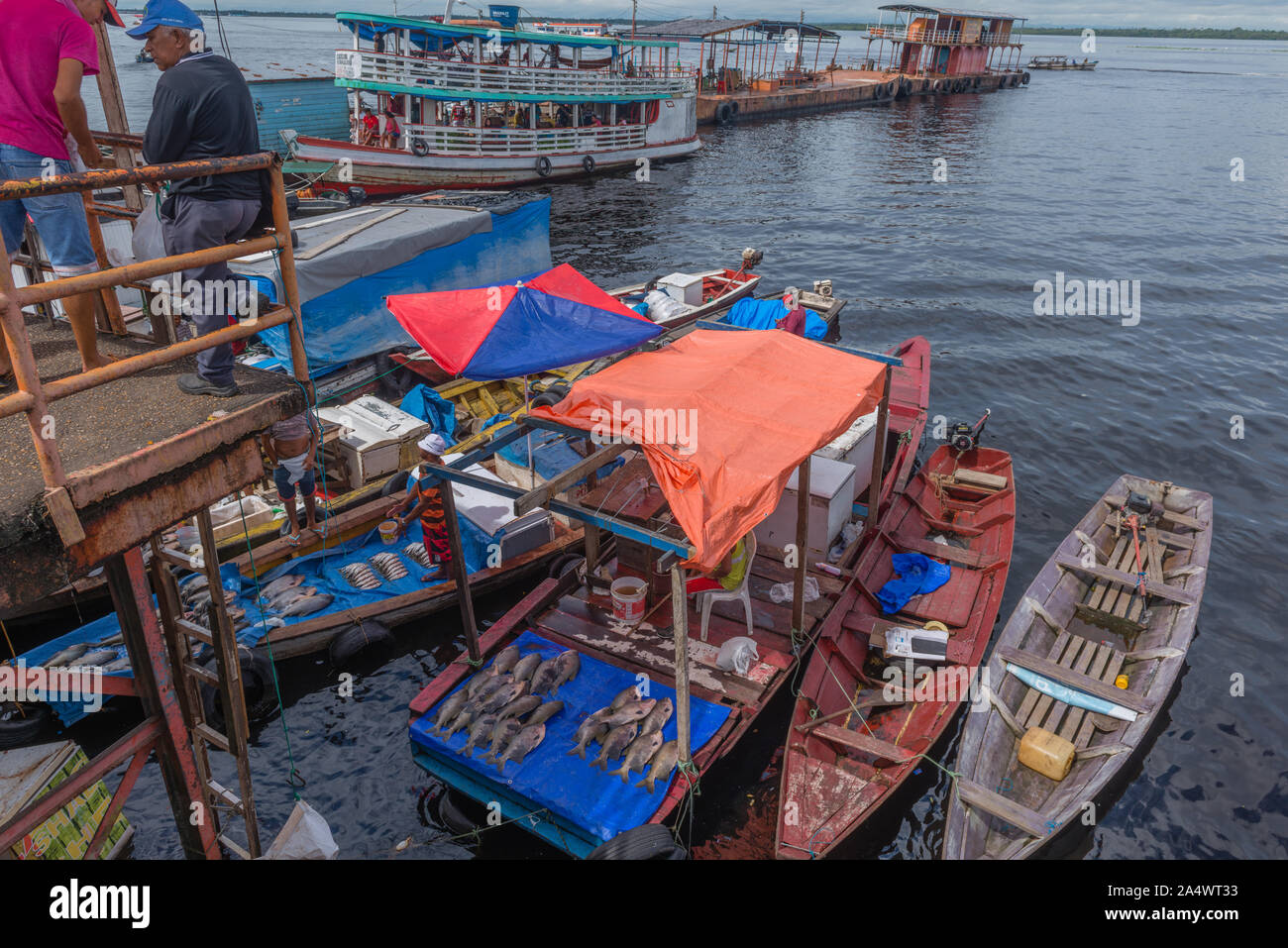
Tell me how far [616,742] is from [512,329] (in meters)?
4.64

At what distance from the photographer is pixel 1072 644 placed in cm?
1039

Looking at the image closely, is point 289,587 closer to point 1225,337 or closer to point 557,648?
point 557,648

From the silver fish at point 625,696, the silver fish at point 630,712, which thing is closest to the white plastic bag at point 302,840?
the silver fish at point 630,712

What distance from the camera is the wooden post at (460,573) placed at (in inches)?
339

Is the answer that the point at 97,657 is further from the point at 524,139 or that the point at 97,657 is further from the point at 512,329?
the point at 524,139

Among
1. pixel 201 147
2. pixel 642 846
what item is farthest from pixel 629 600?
pixel 201 147

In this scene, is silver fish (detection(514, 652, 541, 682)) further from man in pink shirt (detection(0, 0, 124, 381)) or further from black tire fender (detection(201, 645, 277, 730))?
man in pink shirt (detection(0, 0, 124, 381))

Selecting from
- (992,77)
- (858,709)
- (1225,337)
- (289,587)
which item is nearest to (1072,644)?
(858,709)

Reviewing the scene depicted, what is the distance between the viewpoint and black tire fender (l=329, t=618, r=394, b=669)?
10.1 meters

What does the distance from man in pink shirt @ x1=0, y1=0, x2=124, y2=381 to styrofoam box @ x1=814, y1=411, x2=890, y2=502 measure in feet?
29.1

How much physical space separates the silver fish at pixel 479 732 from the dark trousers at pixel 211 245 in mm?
4451

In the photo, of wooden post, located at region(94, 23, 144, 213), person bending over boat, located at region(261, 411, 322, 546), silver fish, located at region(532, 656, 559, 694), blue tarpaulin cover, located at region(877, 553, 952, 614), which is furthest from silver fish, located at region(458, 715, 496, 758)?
wooden post, located at region(94, 23, 144, 213)

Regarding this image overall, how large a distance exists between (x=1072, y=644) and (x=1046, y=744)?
2.18 m

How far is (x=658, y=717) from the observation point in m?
8.24
